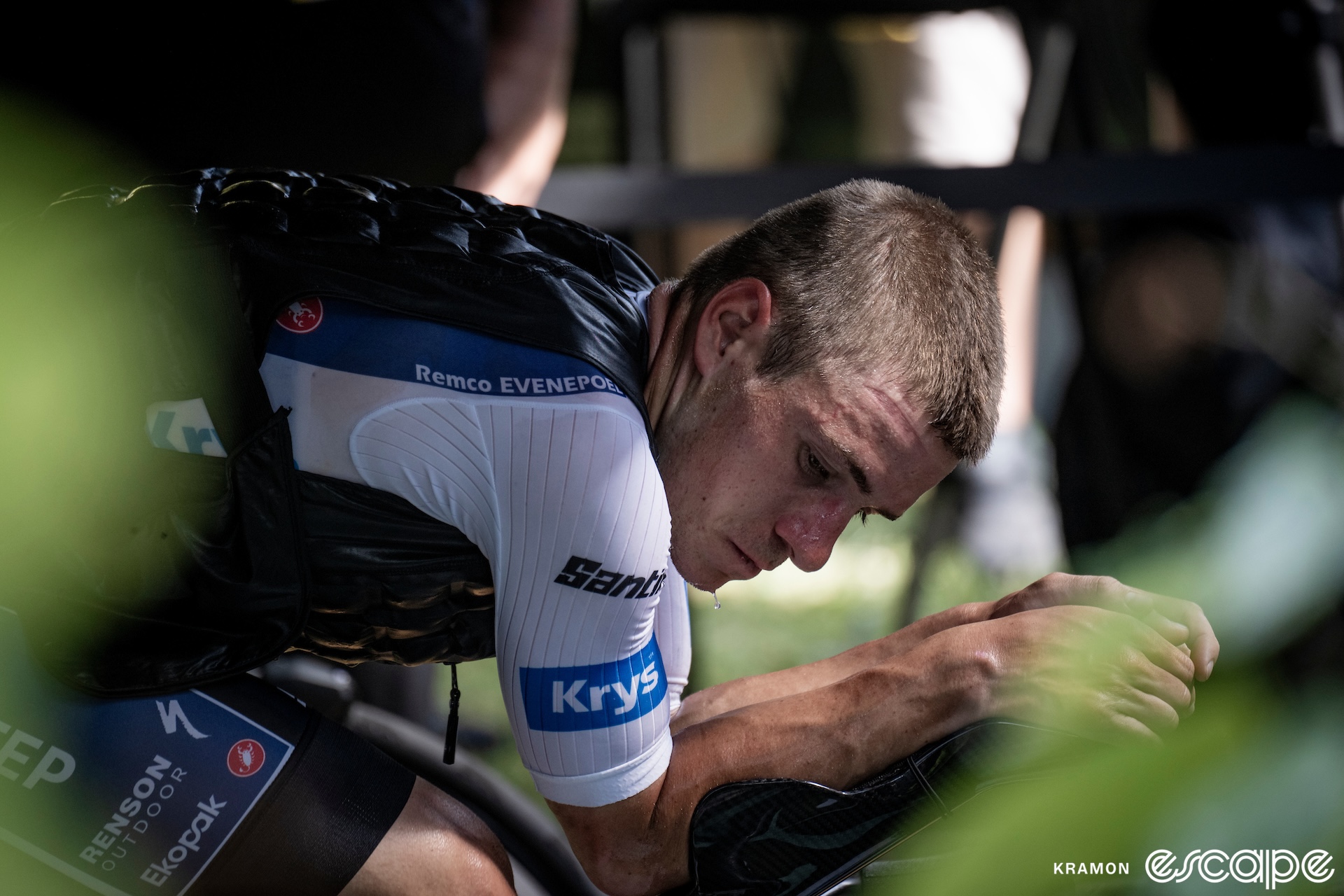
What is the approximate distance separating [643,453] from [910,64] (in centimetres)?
266

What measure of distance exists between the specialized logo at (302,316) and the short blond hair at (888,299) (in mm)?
320

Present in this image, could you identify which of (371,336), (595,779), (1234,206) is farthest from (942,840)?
(1234,206)

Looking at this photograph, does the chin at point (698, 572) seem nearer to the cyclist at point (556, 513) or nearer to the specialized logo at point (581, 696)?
the cyclist at point (556, 513)

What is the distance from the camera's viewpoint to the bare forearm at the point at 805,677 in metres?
1.21

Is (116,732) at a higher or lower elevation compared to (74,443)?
lower

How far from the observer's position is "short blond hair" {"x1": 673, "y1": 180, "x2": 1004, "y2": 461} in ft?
3.18

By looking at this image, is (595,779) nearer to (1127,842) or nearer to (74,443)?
(74,443)

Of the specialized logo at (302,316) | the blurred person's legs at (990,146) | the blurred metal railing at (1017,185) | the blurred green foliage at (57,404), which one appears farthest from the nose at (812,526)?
the blurred person's legs at (990,146)

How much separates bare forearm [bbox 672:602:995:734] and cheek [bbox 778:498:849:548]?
25 centimetres

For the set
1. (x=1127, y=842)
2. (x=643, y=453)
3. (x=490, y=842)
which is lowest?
(x=490, y=842)

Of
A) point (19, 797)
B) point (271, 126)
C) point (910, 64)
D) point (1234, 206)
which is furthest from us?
point (910, 64)

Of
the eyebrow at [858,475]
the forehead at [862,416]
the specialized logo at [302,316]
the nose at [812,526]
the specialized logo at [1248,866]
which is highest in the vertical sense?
the specialized logo at [1248,866]

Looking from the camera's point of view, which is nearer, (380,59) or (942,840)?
(942,840)

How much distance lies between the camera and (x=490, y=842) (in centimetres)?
109
